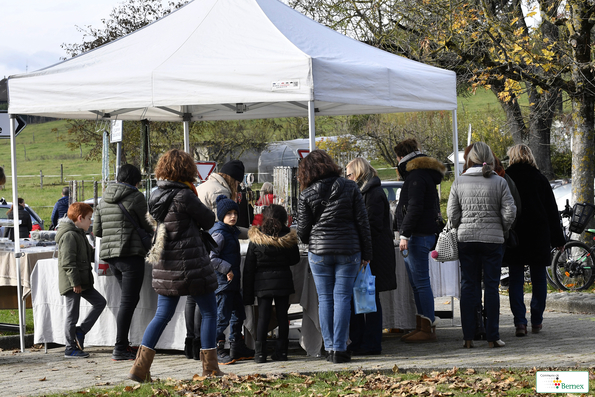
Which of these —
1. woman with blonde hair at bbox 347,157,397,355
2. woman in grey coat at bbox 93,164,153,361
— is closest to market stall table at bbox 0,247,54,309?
woman in grey coat at bbox 93,164,153,361

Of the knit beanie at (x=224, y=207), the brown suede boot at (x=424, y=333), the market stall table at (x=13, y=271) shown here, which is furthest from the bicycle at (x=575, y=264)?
the market stall table at (x=13, y=271)

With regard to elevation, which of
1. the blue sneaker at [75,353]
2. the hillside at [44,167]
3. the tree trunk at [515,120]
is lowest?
the blue sneaker at [75,353]

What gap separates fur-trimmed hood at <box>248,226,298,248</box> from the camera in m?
5.91

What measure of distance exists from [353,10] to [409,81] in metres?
9.52

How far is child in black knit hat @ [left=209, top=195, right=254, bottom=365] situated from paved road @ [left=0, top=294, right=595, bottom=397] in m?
0.30

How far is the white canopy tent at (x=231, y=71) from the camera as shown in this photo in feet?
20.3

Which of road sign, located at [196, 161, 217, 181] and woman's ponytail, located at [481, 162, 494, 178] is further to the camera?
road sign, located at [196, 161, 217, 181]

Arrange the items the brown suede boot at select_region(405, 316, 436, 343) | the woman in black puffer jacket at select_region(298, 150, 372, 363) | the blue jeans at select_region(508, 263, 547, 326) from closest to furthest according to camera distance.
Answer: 1. the woman in black puffer jacket at select_region(298, 150, 372, 363)
2. the brown suede boot at select_region(405, 316, 436, 343)
3. the blue jeans at select_region(508, 263, 547, 326)

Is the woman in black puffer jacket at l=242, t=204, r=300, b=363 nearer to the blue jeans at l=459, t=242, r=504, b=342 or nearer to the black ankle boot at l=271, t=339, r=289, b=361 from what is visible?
the black ankle boot at l=271, t=339, r=289, b=361

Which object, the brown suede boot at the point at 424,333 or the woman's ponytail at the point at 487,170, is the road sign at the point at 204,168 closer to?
the brown suede boot at the point at 424,333

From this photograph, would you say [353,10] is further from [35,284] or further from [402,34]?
[35,284]

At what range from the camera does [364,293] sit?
19.6 feet

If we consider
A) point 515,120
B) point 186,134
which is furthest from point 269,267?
point 515,120

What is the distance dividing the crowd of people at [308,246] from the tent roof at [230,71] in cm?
64
